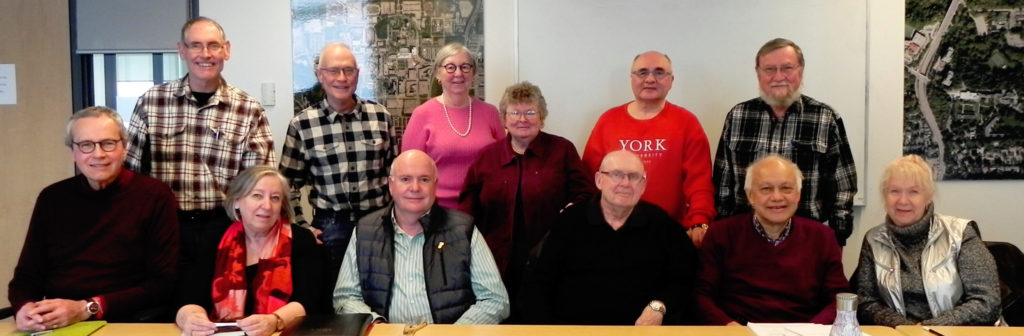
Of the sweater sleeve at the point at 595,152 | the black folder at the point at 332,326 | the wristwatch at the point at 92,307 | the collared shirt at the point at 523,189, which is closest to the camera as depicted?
the black folder at the point at 332,326

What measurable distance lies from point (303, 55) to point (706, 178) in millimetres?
2131

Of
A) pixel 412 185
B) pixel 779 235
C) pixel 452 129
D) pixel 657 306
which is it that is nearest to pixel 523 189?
pixel 452 129

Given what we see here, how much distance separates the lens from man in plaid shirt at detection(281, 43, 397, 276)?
9.68 feet

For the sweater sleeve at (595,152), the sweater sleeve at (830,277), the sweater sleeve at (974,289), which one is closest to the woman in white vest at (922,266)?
the sweater sleeve at (974,289)

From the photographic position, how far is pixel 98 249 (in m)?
2.40

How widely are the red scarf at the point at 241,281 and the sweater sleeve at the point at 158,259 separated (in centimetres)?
21

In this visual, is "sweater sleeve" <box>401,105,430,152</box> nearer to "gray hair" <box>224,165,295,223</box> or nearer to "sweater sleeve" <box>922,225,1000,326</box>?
→ "gray hair" <box>224,165,295,223</box>

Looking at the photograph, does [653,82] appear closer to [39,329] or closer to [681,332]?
[681,332]

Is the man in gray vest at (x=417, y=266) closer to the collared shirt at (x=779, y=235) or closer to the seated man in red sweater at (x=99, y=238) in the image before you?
the seated man in red sweater at (x=99, y=238)

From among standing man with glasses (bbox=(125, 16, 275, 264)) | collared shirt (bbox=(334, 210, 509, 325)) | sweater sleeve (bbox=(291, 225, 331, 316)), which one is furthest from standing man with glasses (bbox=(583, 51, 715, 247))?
standing man with glasses (bbox=(125, 16, 275, 264))

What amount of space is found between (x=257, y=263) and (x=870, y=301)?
2036mm

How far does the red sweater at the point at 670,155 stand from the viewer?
10.1 ft

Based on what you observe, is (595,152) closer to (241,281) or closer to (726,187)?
(726,187)

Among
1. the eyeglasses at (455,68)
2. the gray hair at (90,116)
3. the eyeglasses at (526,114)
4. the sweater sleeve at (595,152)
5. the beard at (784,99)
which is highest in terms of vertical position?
the eyeglasses at (455,68)
